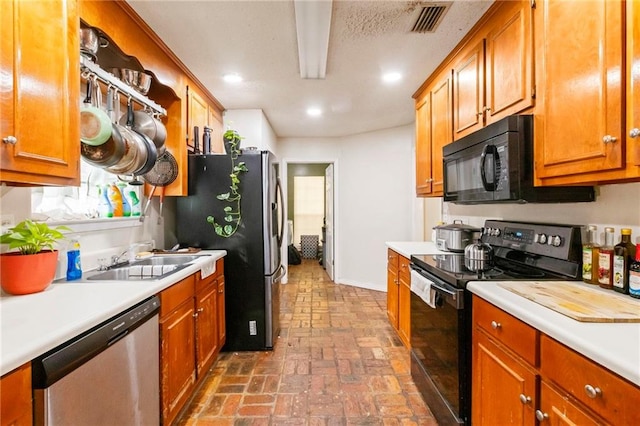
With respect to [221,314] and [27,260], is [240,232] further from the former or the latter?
[27,260]

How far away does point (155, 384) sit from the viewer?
5.03ft

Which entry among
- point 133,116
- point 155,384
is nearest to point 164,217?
point 133,116

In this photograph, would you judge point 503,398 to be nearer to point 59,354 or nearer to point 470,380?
point 470,380

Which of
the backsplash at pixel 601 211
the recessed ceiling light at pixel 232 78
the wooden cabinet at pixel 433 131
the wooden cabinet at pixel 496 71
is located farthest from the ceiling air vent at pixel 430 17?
the recessed ceiling light at pixel 232 78

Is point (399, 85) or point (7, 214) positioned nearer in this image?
point (7, 214)

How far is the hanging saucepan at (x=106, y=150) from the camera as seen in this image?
1.67 m

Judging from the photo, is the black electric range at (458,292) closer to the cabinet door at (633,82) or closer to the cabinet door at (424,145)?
the cabinet door at (633,82)

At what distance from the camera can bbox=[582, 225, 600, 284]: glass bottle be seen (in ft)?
4.59

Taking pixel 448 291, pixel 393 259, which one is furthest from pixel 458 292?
pixel 393 259

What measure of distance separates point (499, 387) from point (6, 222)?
2.29 meters

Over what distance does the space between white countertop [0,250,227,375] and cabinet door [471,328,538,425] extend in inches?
61.2

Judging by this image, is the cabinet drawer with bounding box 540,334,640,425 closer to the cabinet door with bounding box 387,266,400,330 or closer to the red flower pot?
the cabinet door with bounding box 387,266,400,330

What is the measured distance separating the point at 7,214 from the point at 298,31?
1849 mm

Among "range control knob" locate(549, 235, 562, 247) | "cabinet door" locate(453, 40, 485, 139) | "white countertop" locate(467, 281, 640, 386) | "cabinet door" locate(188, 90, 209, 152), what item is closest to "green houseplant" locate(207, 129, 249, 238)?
"cabinet door" locate(188, 90, 209, 152)
